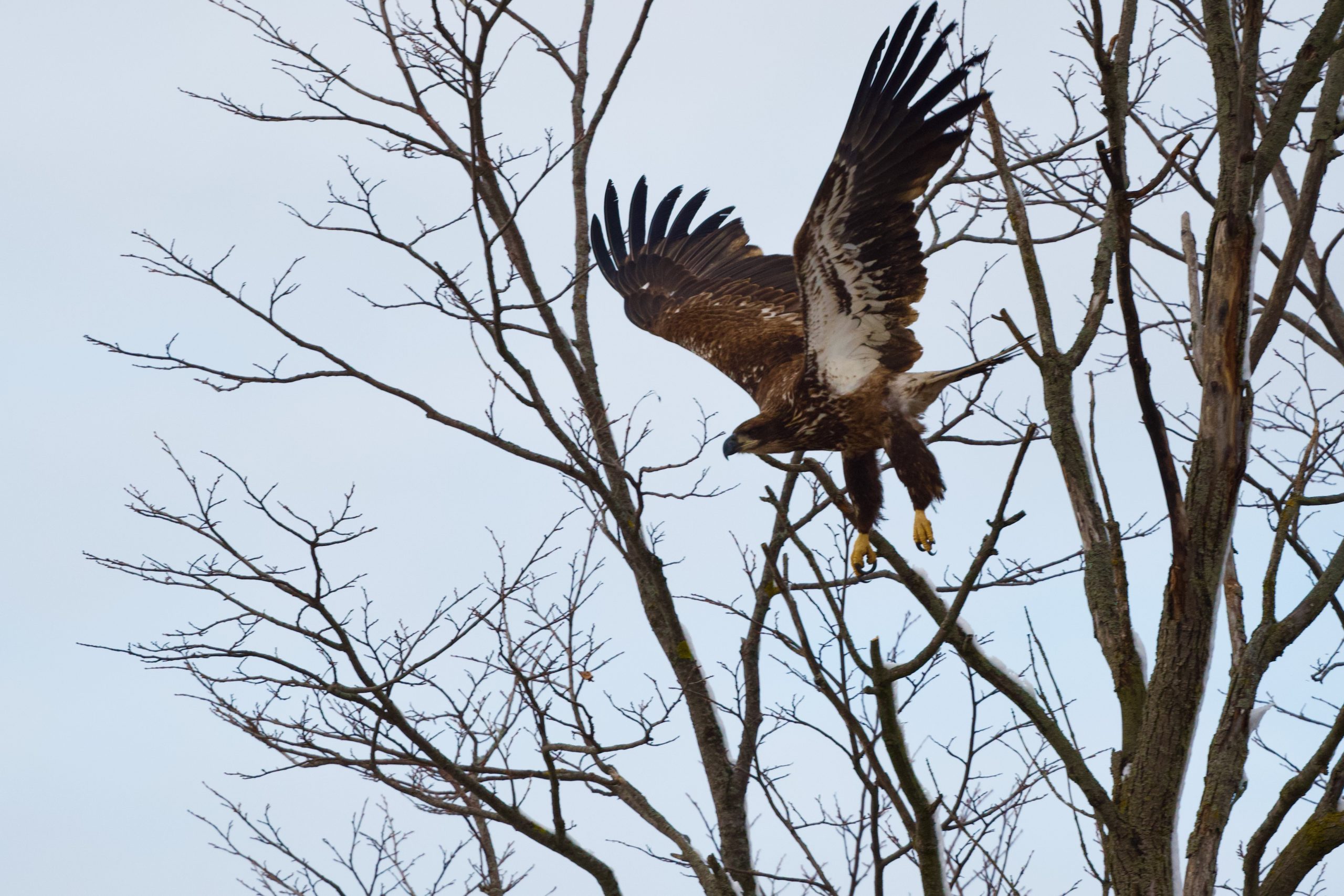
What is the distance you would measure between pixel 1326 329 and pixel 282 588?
201 inches

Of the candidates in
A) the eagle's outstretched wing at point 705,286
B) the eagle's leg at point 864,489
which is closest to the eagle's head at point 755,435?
the eagle's leg at point 864,489

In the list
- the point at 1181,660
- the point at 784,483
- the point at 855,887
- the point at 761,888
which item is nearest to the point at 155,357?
the point at 784,483

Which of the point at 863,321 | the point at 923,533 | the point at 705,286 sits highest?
the point at 705,286

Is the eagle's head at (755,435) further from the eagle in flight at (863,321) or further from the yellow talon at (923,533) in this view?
the yellow talon at (923,533)

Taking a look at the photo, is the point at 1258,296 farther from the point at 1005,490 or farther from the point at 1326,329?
the point at 1005,490

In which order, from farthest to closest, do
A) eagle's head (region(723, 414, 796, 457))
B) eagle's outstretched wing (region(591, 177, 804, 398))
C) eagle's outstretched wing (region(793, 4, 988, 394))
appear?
eagle's outstretched wing (region(591, 177, 804, 398)) → eagle's head (region(723, 414, 796, 457)) → eagle's outstretched wing (region(793, 4, 988, 394))

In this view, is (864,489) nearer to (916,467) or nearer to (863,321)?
(916,467)

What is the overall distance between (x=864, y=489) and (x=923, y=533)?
1.65 ft

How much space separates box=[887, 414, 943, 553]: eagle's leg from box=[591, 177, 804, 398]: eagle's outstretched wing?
119 cm

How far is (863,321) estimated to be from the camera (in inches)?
240

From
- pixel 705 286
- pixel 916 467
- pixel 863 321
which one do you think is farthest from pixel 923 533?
pixel 705 286

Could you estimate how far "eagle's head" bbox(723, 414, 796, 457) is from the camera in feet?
21.2

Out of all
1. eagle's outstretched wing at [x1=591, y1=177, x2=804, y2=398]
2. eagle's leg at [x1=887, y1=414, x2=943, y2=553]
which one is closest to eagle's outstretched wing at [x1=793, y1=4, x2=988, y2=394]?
eagle's leg at [x1=887, y1=414, x2=943, y2=553]

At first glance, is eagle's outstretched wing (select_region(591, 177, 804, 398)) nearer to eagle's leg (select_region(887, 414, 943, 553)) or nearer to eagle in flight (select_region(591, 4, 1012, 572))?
eagle in flight (select_region(591, 4, 1012, 572))
